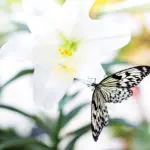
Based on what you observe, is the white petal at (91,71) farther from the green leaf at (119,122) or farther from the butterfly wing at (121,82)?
the green leaf at (119,122)

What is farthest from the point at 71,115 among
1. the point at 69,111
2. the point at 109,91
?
the point at 109,91

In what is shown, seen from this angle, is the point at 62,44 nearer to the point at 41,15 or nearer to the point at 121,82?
the point at 41,15

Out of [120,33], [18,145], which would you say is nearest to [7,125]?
[18,145]

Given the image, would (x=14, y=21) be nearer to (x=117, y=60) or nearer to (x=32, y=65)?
(x=32, y=65)

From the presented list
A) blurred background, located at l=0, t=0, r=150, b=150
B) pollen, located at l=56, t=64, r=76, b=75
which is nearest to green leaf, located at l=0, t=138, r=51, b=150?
blurred background, located at l=0, t=0, r=150, b=150

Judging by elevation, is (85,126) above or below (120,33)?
below

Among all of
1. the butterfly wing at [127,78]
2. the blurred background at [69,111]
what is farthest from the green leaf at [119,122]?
the butterfly wing at [127,78]
